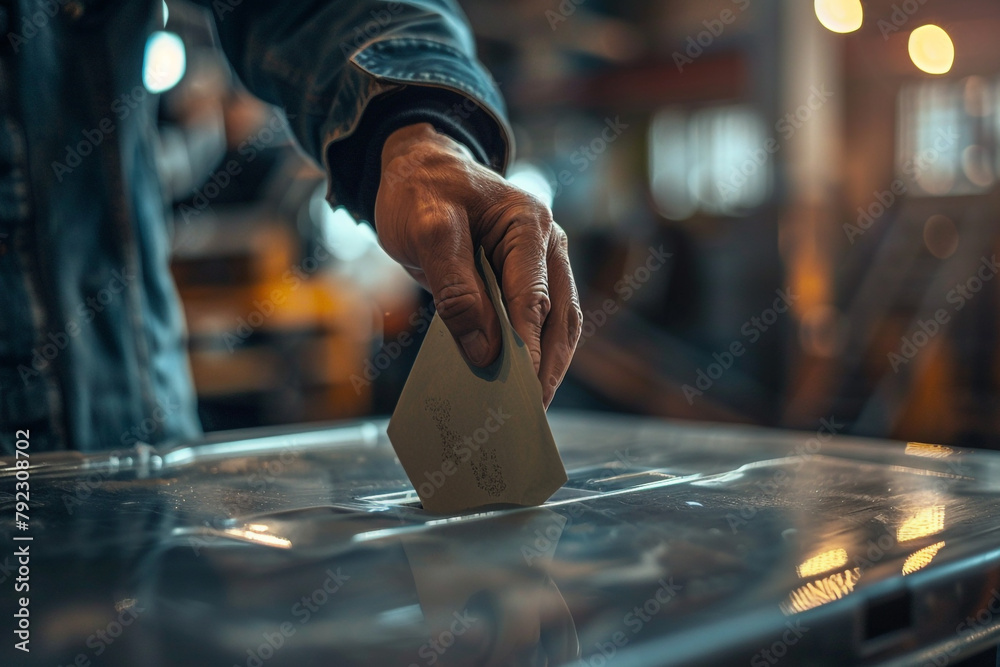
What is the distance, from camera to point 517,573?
17.4 inches

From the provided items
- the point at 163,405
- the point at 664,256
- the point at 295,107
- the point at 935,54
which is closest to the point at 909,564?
the point at 295,107

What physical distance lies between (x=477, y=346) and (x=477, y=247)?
11 centimetres

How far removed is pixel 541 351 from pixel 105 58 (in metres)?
0.71

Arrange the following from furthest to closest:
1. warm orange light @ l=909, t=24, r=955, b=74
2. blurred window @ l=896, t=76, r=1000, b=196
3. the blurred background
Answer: blurred window @ l=896, t=76, r=1000, b=196 → warm orange light @ l=909, t=24, r=955, b=74 → the blurred background

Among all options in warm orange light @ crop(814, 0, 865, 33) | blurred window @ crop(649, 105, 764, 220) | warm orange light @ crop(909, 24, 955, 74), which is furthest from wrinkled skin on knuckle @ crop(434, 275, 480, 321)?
blurred window @ crop(649, 105, 764, 220)

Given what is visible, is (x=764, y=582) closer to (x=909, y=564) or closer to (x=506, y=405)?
(x=909, y=564)

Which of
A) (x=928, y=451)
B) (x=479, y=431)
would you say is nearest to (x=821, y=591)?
(x=479, y=431)

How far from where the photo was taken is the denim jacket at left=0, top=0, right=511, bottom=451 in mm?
854

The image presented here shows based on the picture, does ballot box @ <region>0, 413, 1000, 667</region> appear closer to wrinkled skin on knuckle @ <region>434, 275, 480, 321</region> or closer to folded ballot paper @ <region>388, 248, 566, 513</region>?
folded ballot paper @ <region>388, 248, 566, 513</region>

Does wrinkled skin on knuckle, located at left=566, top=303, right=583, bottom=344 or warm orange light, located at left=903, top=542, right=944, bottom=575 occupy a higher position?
wrinkled skin on knuckle, located at left=566, top=303, right=583, bottom=344

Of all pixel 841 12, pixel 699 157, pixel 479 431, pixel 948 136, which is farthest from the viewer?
pixel 699 157

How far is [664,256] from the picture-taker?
21.3ft

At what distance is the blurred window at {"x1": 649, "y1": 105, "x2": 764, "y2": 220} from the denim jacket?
6.94 m

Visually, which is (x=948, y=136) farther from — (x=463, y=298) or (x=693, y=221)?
(x=463, y=298)
